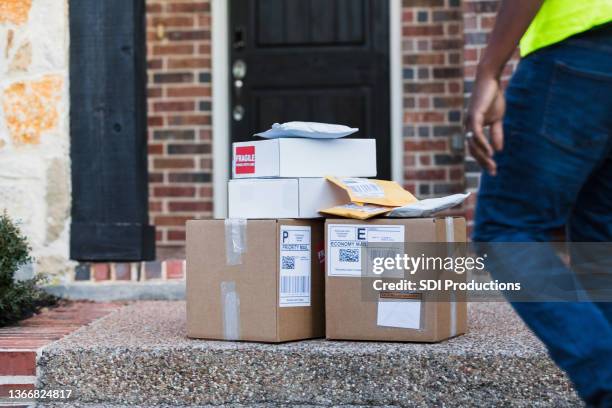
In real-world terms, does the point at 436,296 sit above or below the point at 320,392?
above

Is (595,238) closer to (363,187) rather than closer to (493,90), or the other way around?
(493,90)

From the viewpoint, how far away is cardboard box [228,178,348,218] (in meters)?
2.78

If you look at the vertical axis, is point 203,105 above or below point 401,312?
above

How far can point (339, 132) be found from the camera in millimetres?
2854

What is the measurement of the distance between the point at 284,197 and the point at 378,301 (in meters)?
0.44

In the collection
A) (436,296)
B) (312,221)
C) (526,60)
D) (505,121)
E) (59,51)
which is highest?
(59,51)

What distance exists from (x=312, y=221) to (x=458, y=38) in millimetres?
2514

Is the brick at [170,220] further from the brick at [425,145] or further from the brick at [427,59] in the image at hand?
the brick at [427,59]

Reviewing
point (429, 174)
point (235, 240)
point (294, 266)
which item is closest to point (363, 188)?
point (294, 266)

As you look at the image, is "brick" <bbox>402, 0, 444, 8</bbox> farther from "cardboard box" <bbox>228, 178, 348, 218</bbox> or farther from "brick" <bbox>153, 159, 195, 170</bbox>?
"cardboard box" <bbox>228, 178, 348, 218</bbox>

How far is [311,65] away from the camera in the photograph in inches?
201

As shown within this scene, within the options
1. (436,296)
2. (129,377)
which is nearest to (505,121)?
(436,296)

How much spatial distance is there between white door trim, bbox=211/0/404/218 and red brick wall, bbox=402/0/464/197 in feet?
0.12

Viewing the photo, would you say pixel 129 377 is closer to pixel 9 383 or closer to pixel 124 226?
pixel 9 383
